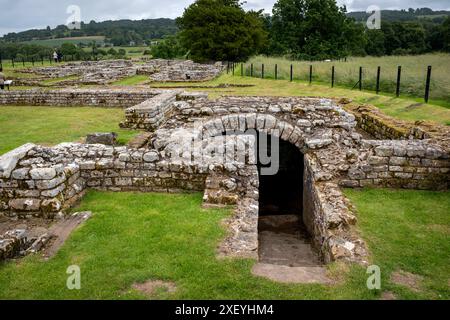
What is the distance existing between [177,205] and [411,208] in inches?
168

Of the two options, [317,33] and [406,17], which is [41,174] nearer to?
[317,33]

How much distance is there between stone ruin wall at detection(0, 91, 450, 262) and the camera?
660 centimetres

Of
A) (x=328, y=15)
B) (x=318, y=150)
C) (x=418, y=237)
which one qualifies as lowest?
(x=418, y=237)

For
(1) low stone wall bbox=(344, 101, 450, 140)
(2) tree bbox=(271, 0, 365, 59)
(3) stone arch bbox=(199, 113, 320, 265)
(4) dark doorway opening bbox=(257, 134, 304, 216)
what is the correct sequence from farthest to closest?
(2) tree bbox=(271, 0, 365, 59) < (4) dark doorway opening bbox=(257, 134, 304, 216) < (1) low stone wall bbox=(344, 101, 450, 140) < (3) stone arch bbox=(199, 113, 320, 265)

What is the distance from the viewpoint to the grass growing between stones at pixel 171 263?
177 inches

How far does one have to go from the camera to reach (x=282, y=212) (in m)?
10.9

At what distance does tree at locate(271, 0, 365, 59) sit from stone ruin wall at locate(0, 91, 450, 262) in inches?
1550

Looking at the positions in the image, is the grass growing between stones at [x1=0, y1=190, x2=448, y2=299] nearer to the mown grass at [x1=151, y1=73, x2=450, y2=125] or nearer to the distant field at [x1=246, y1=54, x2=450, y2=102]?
the mown grass at [x1=151, y1=73, x2=450, y2=125]

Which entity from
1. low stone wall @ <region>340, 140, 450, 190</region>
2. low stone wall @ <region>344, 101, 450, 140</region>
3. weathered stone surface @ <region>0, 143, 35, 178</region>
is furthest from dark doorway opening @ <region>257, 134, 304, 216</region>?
weathered stone surface @ <region>0, 143, 35, 178</region>

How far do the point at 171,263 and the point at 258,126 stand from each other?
5374 millimetres

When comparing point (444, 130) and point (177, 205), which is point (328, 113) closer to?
point (444, 130)
